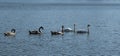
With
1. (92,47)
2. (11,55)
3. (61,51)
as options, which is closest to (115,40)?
(92,47)

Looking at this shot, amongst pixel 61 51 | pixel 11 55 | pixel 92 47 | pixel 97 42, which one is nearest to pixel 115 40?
pixel 97 42

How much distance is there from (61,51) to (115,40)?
12.1m

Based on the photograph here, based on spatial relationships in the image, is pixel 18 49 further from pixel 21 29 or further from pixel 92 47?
pixel 21 29

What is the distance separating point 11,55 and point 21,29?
27730 millimetres

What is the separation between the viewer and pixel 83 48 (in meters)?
53.2

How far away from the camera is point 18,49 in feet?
170

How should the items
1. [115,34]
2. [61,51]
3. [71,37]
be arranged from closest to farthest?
[61,51], [71,37], [115,34]

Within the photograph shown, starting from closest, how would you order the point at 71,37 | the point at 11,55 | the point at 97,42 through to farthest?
the point at 11,55 → the point at 97,42 → the point at 71,37

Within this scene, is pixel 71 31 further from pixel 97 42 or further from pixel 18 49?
pixel 18 49

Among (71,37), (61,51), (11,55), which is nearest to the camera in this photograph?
(11,55)

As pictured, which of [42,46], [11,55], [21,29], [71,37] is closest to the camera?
[11,55]

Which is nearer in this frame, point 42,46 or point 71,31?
point 42,46

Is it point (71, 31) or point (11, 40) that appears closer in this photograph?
point (11, 40)

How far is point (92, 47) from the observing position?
54062mm
